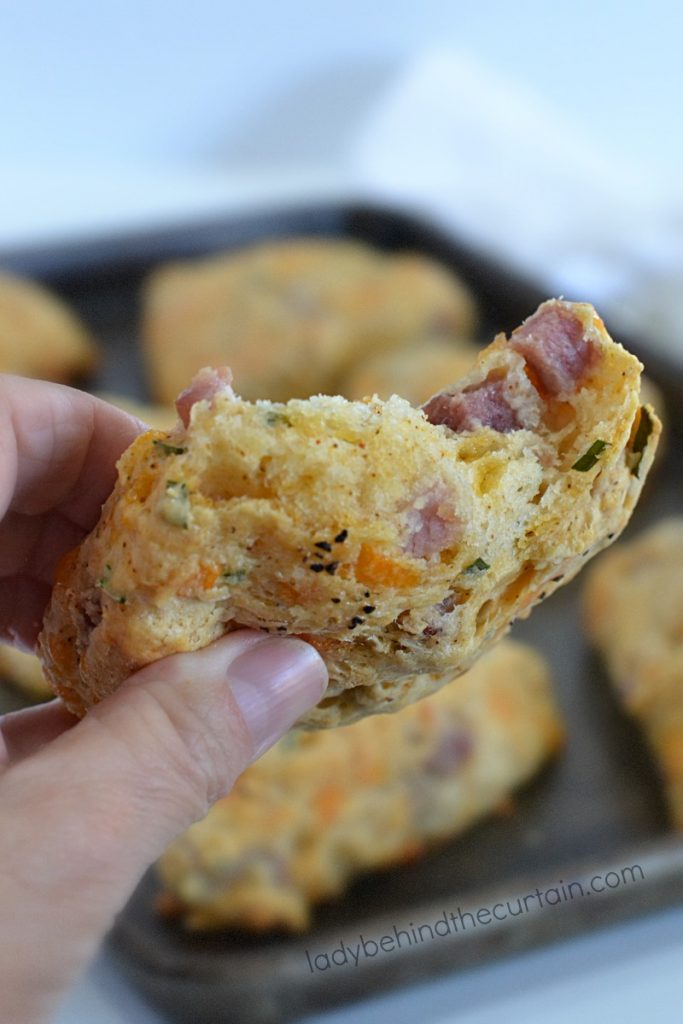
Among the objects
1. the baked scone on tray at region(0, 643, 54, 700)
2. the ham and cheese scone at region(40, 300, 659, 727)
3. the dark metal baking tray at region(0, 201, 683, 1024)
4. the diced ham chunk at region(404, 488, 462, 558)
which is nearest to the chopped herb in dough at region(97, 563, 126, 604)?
the ham and cheese scone at region(40, 300, 659, 727)

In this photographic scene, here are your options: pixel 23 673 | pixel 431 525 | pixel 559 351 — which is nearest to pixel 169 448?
pixel 431 525

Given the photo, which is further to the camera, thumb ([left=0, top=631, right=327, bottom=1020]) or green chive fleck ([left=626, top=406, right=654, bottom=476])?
green chive fleck ([left=626, top=406, right=654, bottom=476])

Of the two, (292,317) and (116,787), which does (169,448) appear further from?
(292,317)

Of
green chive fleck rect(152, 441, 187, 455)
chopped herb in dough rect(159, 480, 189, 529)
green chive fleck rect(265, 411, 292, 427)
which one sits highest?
green chive fleck rect(265, 411, 292, 427)

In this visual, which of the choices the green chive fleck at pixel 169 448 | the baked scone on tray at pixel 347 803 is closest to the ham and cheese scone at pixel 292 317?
the baked scone on tray at pixel 347 803

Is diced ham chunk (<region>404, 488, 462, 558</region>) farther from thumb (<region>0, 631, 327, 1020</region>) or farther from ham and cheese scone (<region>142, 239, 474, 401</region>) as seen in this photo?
ham and cheese scone (<region>142, 239, 474, 401</region>)

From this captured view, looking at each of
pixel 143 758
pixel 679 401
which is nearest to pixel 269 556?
pixel 143 758

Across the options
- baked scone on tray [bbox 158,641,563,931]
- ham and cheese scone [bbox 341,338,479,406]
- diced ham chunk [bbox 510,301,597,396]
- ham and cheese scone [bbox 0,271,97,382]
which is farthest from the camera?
ham and cheese scone [bbox 0,271,97,382]
